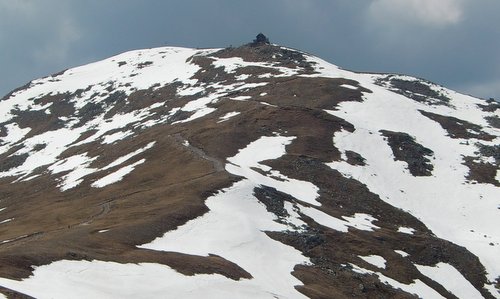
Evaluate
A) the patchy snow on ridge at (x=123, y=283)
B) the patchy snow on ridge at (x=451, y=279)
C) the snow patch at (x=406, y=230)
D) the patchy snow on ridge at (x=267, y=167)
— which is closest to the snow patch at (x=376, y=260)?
the patchy snow on ridge at (x=451, y=279)

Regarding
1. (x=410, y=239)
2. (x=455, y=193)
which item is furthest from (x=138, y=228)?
(x=455, y=193)

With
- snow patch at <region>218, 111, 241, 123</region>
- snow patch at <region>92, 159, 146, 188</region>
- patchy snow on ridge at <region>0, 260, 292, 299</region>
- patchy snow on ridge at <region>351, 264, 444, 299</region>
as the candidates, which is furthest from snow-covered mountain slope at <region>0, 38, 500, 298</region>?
snow patch at <region>218, 111, 241, 123</region>

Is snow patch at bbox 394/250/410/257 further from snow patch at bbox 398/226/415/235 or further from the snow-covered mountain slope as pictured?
snow patch at bbox 398/226/415/235

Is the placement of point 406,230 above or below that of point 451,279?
above

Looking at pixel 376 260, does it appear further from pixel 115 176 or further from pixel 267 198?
pixel 115 176

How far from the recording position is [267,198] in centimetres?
7062

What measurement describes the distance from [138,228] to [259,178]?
27508mm

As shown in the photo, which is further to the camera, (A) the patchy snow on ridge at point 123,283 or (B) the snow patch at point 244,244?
(B) the snow patch at point 244,244

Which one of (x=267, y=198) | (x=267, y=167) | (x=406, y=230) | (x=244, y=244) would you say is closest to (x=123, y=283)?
(x=244, y=244)

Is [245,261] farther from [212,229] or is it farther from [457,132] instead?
[457,132]

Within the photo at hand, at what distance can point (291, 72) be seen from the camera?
543 feet

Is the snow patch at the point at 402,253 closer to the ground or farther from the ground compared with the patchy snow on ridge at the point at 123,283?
farther from the ground

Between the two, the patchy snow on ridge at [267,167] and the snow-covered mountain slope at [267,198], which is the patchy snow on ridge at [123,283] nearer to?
the snow-covered mountain slope at [267,198]

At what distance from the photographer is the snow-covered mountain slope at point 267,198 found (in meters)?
45.7
